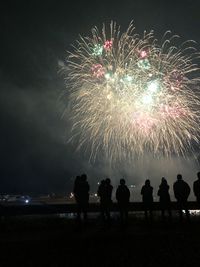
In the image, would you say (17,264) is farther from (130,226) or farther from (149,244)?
(130,226)

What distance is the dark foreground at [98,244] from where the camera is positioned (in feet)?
32.6

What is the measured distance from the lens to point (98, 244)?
1227 cm

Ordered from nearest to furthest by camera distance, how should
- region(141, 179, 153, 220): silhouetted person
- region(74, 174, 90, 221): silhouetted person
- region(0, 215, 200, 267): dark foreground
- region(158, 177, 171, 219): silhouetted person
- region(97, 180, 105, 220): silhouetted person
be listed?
region(0, 215, 200, 267): dark foreground < region(74, 174, 90, 221): silhouetted person < region(97, 180, 105, 220): silhouetted person < region(141, 179, 153, 220): silhouetted person < region(158, 177, 171, 219): silhouetted person

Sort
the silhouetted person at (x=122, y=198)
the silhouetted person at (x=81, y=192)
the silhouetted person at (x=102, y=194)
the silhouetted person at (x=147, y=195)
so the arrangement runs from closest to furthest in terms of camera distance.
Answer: the silhouetted person at (x=81, y=192) → the silhouetted person at (x=122, y=198) → the silhouetted person at (x=102, y=194) → the silhouetted person at (x=147, y=195)

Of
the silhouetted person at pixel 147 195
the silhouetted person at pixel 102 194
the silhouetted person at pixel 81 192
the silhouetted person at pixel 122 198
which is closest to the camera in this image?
the silhouetted person at pixel 81 192

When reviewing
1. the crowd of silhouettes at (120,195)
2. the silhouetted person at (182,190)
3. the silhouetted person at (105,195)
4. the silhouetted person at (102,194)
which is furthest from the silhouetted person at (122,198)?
the silhouetted person at (182,190)

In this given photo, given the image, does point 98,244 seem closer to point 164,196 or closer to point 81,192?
point 81,192

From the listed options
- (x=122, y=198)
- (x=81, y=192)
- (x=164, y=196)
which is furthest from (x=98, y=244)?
(x=164, y=196)

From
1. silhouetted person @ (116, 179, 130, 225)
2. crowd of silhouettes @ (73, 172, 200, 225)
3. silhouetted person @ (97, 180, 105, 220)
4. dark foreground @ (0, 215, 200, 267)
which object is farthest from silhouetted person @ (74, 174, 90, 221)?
silhouetted person @ (116, 179, 130, 225)

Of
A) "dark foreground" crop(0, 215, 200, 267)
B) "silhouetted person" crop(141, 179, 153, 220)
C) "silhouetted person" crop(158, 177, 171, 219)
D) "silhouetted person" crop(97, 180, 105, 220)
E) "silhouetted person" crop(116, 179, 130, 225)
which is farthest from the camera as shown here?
"silhouetted person" crop(158, 177, 171, 219)

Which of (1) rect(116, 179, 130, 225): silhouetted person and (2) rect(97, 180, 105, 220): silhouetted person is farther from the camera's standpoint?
(2) rect(97, 180, 105, 220): silhouetted person

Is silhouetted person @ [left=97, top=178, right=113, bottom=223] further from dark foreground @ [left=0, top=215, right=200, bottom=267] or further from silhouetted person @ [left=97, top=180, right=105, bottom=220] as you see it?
dark foreground @ [left=0, top=215, right=200, bottom=267]

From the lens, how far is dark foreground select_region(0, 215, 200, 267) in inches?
391

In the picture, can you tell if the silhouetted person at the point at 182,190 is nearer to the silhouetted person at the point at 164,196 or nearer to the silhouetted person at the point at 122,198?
the silhouetted person at the point at 164,196
